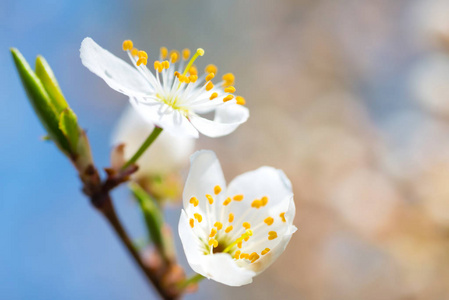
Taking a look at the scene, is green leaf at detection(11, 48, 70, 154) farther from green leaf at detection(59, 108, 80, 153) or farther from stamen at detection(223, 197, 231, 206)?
stamen at detection(223, 197, 231, 206)

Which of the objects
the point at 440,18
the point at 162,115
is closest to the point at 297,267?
the point at 440,18

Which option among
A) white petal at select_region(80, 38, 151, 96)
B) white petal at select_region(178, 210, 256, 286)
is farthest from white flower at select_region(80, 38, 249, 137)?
white petal at select_region(178, 210, 256, 286)

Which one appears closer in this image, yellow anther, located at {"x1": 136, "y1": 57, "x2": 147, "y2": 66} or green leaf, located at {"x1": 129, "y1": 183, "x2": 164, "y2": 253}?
yellow anther, located at {"x1": 136, "y1": 57, "x2": 147, "y2": 66}

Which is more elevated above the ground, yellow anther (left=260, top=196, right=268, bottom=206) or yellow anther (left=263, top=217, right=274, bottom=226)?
yellow anther (left=260, top=196, right=268, bottom=206)

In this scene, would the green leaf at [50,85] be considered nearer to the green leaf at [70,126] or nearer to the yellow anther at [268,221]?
the green leaf at [70,126]

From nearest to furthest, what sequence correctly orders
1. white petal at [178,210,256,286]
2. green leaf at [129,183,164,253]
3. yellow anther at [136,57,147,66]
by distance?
white petal at [178,210,256,286] < yellow anther at [136,57,147,66] < green leaf at [129,183,164,253]

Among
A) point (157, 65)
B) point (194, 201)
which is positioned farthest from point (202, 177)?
point (157, 65)
